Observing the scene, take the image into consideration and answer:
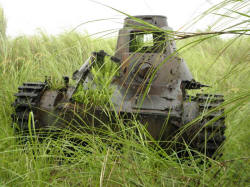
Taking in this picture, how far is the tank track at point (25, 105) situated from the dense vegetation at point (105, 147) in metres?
0.13

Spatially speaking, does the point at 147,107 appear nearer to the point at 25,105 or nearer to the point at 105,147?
the point at 105,147

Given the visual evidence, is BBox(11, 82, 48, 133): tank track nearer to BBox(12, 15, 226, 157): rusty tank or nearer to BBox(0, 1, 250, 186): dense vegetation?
BBox(12, 15, 226, 157): rusty tank

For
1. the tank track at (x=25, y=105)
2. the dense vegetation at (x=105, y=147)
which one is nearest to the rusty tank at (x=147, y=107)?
the tank track at (x=25, y=105)

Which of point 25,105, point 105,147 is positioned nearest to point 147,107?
point 105,147

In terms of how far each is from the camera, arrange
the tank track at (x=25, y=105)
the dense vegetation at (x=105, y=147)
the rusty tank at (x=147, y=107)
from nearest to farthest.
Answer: the dense vegetation at (x=105, y=147)
the rusty tank at (x=147, y=107)
the tank track at (x=25, y=105)

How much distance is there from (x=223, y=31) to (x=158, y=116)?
64.6 inches

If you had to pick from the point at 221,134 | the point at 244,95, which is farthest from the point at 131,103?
the point at 244,95

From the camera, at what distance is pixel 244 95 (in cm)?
117

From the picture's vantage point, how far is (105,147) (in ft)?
5.81

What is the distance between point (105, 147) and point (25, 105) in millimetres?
1486

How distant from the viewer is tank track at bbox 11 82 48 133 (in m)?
2.89

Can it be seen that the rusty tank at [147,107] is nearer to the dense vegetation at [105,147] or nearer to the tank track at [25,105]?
the tank track at [25,105]

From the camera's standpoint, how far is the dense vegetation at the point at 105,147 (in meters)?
1.48

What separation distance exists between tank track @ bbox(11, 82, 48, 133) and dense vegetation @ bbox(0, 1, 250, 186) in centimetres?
13
